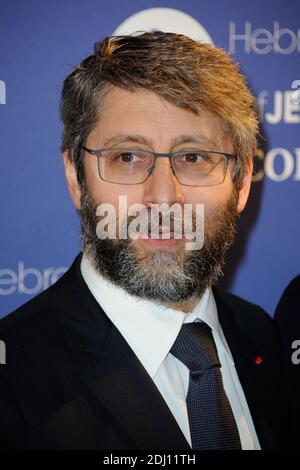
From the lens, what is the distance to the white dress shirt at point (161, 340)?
4.37 ft

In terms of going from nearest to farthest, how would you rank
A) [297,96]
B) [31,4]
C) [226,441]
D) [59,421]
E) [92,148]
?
[59,421], [226,441], [92,148], [31,4], [297,96]

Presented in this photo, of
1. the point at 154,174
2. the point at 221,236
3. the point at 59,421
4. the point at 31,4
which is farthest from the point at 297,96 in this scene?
the point at 59,421

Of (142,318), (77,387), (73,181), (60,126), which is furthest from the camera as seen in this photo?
(60,126)

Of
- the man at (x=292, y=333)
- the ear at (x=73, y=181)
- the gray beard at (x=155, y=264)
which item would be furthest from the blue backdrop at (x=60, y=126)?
the gray beard at (x=155, y=264)

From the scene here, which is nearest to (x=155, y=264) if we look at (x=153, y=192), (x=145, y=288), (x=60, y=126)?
(x=145, y=288)

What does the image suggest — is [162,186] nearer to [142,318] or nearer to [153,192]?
[153,192]

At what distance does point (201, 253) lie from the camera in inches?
56.9

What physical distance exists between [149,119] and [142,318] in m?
0.49

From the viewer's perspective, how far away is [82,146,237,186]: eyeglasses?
135 centimetres

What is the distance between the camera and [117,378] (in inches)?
49.9

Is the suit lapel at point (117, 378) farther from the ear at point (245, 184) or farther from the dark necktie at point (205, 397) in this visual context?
the ear at point (245, 184)
